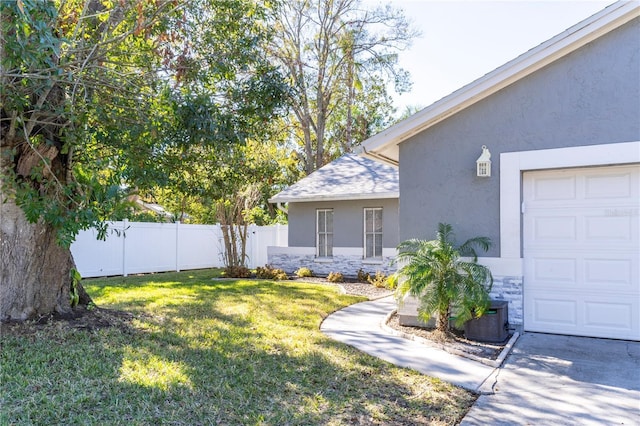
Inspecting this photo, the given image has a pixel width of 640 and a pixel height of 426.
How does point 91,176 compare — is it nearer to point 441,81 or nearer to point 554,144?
point 554,144

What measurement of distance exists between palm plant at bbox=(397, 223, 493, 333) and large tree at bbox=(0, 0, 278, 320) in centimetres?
316

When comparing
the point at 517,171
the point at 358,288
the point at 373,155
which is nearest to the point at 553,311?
the point at 517,171

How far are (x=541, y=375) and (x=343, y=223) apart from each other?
980cm

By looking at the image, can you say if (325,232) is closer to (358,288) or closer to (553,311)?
(358,288)

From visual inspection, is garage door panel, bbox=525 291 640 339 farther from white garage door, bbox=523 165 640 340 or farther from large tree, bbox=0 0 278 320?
large tree, bbox=0 0 278 320

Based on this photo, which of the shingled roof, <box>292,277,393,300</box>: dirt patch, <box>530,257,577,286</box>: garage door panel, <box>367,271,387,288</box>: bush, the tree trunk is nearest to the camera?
the tree trunk

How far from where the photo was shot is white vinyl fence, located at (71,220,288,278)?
44.7 ft

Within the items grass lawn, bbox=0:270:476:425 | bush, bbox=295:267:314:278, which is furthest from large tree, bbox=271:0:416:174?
grass lawn, bbox=0:270:476:425

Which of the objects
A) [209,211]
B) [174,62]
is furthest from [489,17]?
[209,211]

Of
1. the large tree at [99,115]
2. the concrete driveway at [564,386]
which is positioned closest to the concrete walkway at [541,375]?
the concrete driveway at [564,386]

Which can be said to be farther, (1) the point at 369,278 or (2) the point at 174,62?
(1) the point at 369,278

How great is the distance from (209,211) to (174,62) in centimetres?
1488

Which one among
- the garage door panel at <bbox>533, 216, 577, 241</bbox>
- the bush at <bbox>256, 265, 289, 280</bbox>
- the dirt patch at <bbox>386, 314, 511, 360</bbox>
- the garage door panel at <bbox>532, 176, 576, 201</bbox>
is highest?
the garage door panel at <bbox>532, 176, 576, 201</bbox>

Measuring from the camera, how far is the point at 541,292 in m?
6.77
